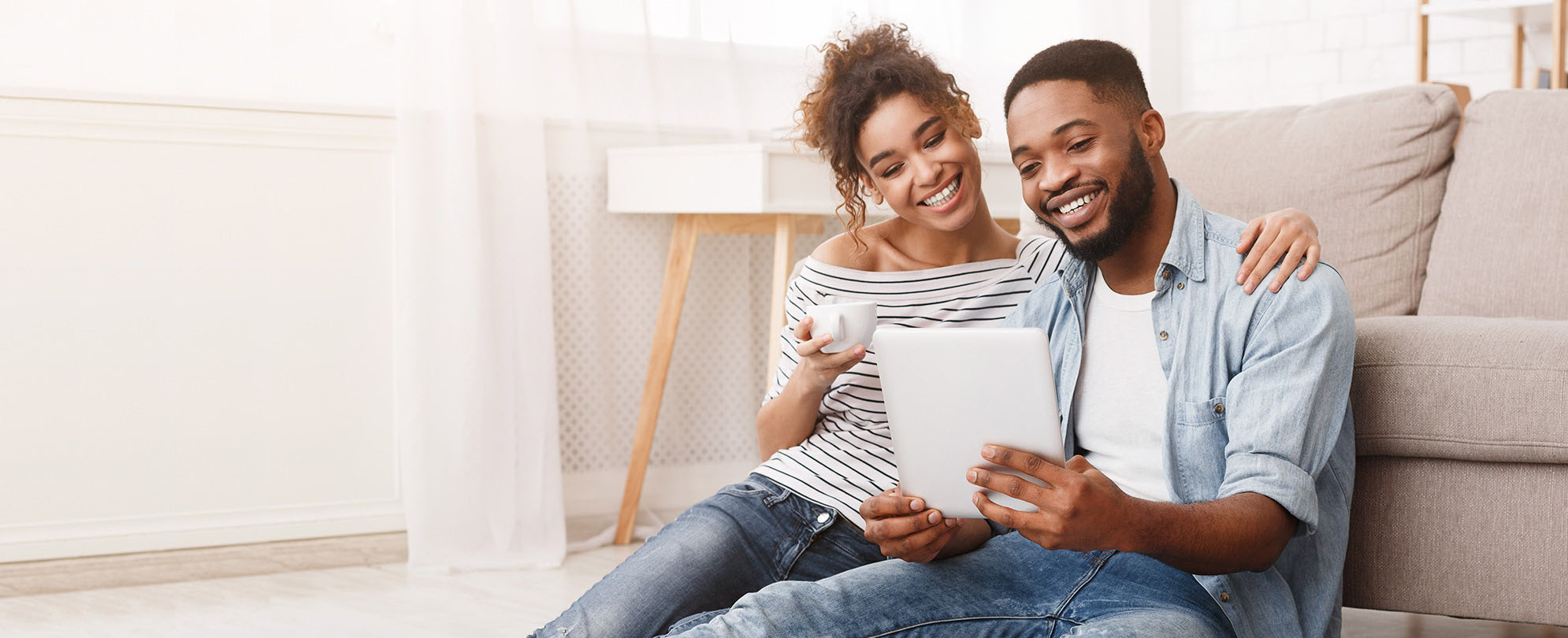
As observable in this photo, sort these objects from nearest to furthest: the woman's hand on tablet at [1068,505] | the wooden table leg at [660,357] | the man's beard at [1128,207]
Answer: the woman's hand on tablet at [1068,505], the man's beard at [1128,207], the wooden table leg at [660,357]

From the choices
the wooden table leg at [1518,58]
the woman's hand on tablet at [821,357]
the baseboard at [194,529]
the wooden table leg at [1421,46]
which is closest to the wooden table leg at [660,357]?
the baseboard at [194,529]

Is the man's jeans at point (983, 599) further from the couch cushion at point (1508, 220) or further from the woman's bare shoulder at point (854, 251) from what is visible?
the couch cushion at point (1508, 220)

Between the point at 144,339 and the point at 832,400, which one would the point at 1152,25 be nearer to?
the point at 832,400

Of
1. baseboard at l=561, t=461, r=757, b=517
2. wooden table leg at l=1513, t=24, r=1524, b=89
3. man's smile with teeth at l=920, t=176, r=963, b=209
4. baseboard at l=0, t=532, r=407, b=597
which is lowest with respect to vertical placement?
baseboard at l=0, t=532, r=407, b=597

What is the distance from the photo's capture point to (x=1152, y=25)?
3.30 m

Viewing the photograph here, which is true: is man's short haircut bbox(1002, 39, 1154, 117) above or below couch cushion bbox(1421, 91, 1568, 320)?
above

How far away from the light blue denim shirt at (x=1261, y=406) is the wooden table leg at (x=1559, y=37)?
1832mm

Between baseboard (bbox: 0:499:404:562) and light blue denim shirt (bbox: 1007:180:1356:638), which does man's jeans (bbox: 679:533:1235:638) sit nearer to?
light blue denim shirt (bbox: 1007:180:1356:638)

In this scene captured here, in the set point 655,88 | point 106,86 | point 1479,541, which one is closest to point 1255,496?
point 1479,541

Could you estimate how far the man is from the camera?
101 centimetres

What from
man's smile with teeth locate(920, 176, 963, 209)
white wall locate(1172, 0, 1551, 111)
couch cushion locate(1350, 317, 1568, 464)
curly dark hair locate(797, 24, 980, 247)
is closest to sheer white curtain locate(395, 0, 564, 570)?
curly dark hair locate(797, 24, 980, 247)

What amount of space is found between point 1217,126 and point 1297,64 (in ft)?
4.96

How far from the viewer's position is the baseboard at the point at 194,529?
2.08 m

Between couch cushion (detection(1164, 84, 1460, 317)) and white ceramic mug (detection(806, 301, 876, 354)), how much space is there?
Answer: 825 millimetres
